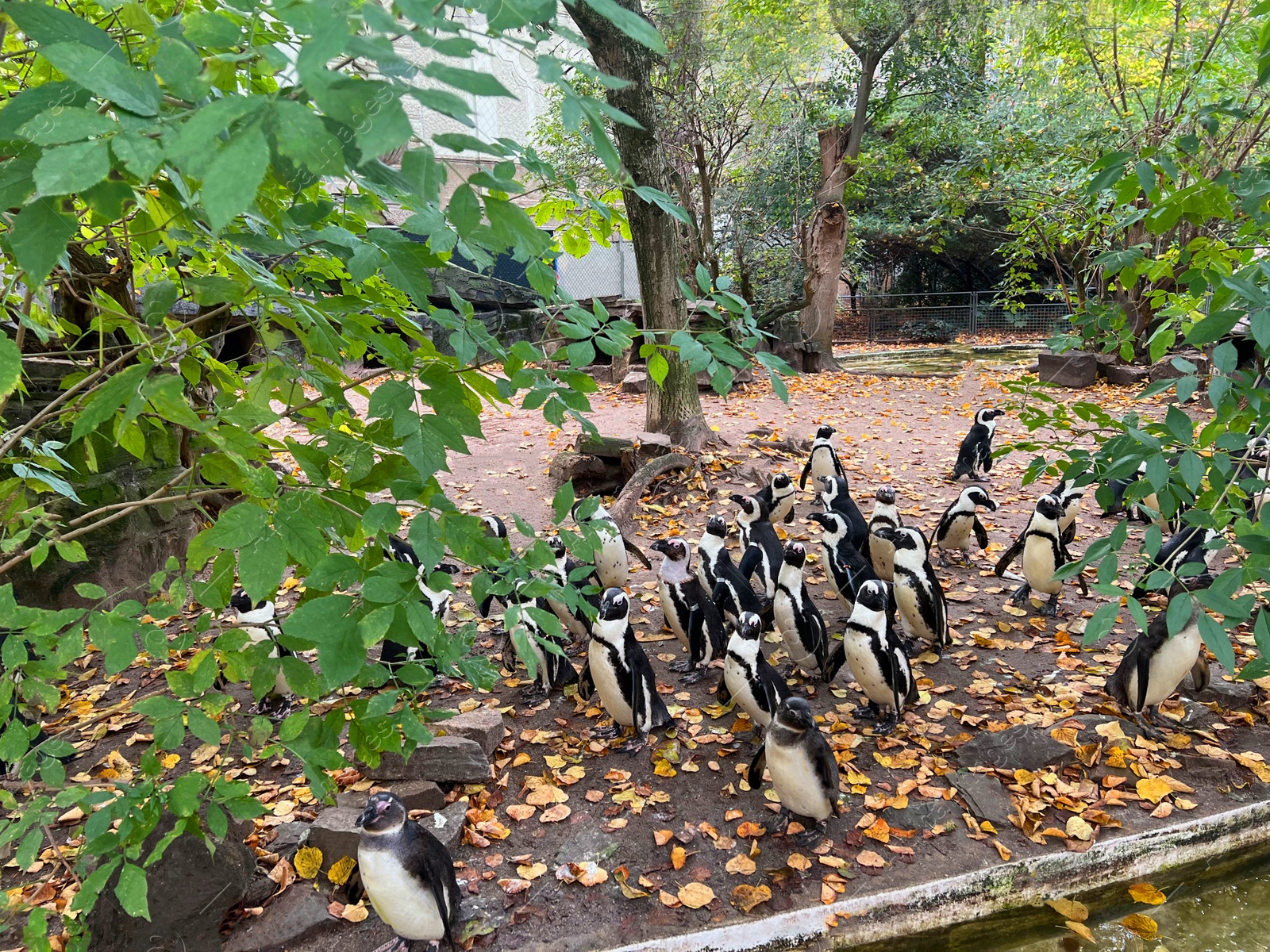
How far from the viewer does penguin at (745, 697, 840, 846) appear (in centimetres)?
301

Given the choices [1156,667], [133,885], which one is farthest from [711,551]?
[133,885]

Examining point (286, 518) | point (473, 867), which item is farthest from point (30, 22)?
point (473, 867)

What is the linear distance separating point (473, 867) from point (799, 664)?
6.73ft

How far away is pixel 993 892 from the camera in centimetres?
280

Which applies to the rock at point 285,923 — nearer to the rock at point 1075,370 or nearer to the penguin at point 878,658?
the penguin at point 878,658

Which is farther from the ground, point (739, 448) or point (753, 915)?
point (739, 448)

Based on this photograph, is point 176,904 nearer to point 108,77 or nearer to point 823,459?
point 108,77

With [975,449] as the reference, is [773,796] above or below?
below

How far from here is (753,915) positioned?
2.71 metres

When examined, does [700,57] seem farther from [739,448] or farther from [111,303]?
[111,303]

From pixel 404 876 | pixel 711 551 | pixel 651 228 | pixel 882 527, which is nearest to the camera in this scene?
pixel 404 876

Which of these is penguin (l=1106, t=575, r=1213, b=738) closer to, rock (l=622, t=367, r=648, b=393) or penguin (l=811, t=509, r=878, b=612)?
penguin (l=811, t=509, r=878, b=612)

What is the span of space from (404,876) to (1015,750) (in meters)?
2.52

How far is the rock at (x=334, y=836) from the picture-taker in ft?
9.58
